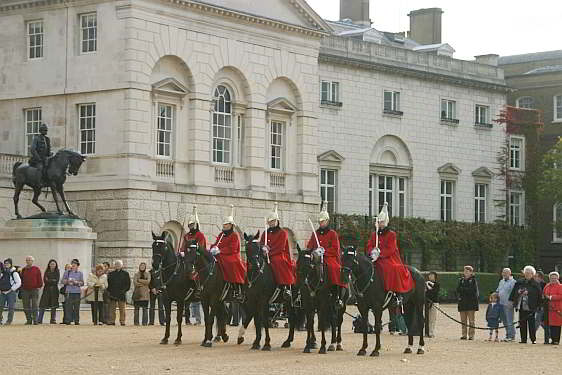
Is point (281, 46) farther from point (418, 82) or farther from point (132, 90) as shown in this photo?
point (418, 82)

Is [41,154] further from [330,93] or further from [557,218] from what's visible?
[557,218]

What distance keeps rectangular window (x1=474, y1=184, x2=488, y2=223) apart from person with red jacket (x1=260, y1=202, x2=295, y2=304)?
4584cm

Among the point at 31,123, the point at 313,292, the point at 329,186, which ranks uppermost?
the point at 31,123

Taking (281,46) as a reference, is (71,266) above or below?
below

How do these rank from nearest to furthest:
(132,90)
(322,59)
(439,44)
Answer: (132,90), (322,59), (439,44)

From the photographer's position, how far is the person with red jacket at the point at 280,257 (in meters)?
30.3

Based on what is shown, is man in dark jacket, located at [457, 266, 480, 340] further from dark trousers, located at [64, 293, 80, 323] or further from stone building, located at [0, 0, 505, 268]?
stone building, located at [0, 0, 505, 268]

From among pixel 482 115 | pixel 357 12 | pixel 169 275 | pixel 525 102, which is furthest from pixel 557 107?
pixel 169 275

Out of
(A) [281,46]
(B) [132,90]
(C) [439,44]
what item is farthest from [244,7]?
(C) [439,44]

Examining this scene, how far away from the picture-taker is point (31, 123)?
56.8 meters

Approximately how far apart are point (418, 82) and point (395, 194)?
560cm

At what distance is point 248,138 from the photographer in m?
59.2

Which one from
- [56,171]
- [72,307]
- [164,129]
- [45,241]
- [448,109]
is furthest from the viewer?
[448,109]

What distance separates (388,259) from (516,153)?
50.9 metres
